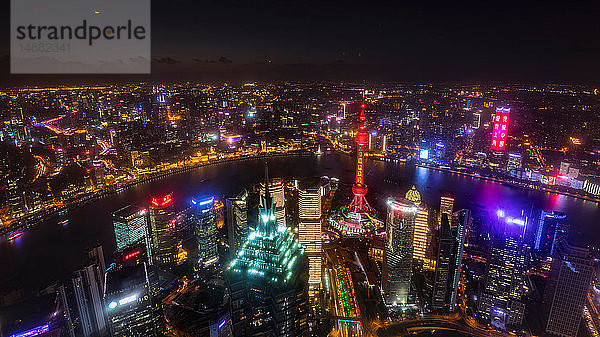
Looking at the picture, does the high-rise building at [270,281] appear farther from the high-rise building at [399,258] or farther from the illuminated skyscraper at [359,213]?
the illuminated skyscraper at [359,213]

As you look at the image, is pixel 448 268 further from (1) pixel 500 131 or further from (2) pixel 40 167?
(2) pixel 40 167

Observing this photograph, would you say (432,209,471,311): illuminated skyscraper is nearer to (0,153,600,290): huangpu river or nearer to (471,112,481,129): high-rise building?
(0,153,600,290): huangpu river

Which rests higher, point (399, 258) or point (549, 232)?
point (549, 232)

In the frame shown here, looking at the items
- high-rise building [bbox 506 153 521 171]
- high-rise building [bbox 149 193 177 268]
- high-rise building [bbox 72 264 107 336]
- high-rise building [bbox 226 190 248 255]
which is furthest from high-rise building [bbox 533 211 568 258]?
high-rise building [bbox 72 264 107 336]

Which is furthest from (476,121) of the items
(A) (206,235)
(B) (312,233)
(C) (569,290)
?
(A) (206,235)

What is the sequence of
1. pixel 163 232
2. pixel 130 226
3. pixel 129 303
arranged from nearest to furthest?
pixel 129 303, pixel 130 226, pixel 163 232

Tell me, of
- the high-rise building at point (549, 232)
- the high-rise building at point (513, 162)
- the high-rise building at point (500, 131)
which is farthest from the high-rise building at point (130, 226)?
the high-rise building at point (500, 131)
